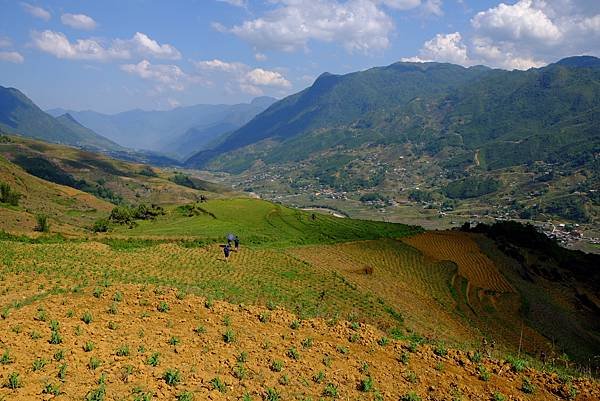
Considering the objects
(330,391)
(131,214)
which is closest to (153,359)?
(330,391)

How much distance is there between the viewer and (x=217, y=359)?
16.7 metres

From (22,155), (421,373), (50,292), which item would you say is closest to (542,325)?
(421,373)

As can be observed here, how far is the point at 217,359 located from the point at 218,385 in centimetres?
210

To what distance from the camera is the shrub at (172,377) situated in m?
14.5

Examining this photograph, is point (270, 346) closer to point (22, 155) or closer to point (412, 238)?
point (412, 238)

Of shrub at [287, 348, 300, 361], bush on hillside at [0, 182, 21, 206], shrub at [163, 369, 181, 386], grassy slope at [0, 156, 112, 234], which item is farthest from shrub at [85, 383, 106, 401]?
bush on hillside at [0, 182, 21, 206]

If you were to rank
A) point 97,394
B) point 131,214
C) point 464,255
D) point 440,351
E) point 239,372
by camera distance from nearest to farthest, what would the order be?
point 97,394 → point 239,372 → point 440,351 → point 464,255 → point 131,214

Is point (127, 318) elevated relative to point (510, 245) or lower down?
elevated

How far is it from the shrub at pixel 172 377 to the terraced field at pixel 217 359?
32mm

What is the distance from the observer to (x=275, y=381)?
15.8 meters

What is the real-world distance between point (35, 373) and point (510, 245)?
76085 millimetres

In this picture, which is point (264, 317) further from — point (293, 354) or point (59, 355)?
point (59, 355)

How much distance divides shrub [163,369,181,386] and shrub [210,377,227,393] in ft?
3.80

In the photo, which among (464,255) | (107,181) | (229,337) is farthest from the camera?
(107,181)
